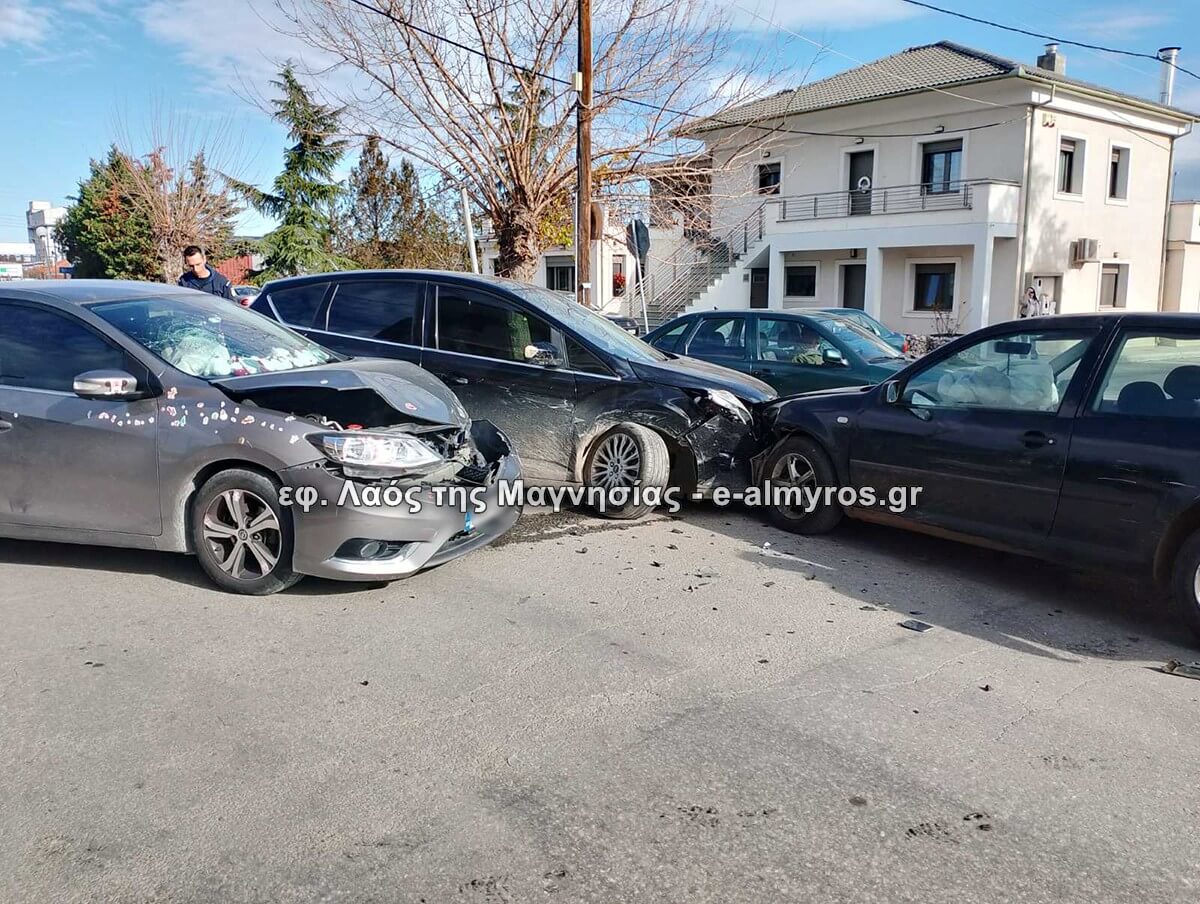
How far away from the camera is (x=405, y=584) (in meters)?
5.36

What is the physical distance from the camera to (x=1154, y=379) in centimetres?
485

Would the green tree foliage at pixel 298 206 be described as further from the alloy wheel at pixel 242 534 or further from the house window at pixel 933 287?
the alloy wheel at pixel 242 534

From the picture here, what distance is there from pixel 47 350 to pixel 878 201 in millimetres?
27612

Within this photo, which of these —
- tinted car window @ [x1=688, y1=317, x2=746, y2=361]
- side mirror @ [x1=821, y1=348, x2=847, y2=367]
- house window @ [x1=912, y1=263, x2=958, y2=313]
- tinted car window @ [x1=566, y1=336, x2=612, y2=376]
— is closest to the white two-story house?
house window @ [x1=912, y1=263, x2=958, y2=313]

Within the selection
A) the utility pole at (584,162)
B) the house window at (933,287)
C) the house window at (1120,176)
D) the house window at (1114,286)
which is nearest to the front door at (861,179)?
the house window at (933,287)

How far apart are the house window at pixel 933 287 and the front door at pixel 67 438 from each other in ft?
84.3

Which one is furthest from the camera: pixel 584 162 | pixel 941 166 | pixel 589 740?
pixel 941 166

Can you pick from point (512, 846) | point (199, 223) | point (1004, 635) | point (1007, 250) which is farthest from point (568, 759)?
point (199, 223)

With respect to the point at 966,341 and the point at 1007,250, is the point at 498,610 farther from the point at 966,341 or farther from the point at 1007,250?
the point at 1007,250

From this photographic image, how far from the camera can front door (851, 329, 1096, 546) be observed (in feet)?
16.9

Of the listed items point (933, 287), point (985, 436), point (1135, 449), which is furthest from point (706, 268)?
point (1135, 449)

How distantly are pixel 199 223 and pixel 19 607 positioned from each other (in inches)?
1311

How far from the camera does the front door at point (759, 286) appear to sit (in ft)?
103

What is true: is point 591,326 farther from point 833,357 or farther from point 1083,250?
point 1083,250
